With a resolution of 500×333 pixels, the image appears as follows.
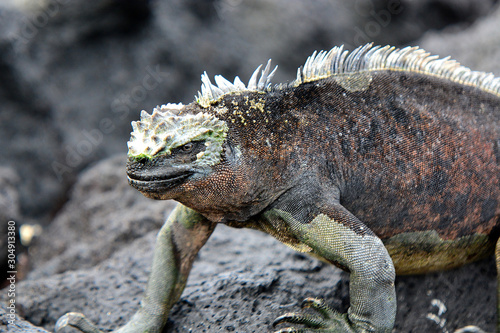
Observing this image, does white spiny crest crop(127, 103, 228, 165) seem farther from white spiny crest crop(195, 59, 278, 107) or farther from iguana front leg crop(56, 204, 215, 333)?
iguana front leg crop(56, 204, 215, 333)

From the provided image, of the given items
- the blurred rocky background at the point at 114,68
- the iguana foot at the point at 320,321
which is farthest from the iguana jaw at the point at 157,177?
the blurred rocky background at the point at 114,68

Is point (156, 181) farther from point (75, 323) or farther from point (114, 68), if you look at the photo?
point (114, 68)

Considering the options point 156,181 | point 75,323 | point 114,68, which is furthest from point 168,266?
point 114,68

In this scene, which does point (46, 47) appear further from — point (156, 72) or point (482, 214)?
point (482, 214)

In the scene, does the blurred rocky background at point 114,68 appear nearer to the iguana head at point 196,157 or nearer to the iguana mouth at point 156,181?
the iguana head at point 196,157

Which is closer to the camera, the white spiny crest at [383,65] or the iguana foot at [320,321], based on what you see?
the iguana foot at [320,321]

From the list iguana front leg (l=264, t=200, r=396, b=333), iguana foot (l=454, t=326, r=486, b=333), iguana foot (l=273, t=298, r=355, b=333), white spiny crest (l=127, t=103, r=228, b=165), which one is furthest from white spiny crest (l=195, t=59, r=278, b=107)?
iguana foot (l=454, t=326, r=486, b=333)

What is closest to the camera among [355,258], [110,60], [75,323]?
[355,258]
